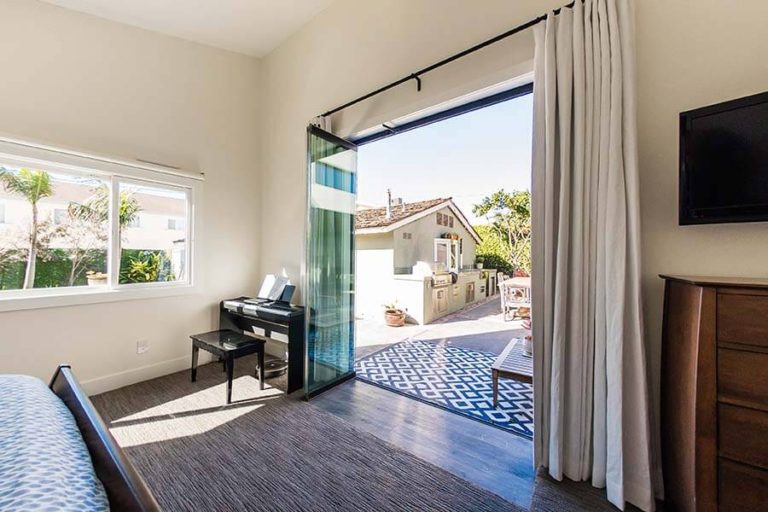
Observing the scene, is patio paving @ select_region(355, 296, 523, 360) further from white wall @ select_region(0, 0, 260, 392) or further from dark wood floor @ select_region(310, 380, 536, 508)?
white wall @ select_region(0, 0, 260, 392)

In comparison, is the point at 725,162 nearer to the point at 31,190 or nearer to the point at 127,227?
the point at 127,227

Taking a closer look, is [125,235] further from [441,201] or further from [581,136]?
[441,201]

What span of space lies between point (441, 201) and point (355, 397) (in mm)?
6113

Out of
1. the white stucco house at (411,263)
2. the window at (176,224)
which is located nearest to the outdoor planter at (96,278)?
the window at (176,224)

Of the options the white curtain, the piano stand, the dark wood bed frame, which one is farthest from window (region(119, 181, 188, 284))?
the white curtain

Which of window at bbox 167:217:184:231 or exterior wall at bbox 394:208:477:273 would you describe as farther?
exterior wall at bbox 394:208:477:273

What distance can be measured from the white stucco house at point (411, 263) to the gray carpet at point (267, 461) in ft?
12.7

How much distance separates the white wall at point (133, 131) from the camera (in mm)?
2320

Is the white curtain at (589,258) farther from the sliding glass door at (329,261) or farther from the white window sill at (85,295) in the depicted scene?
the white window sill at (85,295)

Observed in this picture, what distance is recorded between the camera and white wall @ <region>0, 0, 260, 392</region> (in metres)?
2.32

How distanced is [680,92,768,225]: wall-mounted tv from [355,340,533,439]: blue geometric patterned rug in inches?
65.3

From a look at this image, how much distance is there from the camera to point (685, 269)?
1459 millimetres

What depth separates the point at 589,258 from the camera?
1582 millimetres

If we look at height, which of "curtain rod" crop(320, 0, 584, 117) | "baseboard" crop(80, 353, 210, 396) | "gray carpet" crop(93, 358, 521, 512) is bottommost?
"gray carpet" crop(93, 358, 521, 512)
